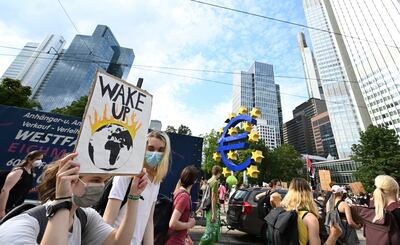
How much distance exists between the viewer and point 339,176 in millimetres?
74312

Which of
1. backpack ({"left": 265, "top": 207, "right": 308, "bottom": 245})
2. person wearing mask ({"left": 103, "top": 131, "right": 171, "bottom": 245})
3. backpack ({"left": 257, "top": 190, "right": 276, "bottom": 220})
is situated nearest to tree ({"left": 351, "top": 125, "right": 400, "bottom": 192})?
backpack ({"left": 257, "top": 190, "right": 276, "bottom": 220})

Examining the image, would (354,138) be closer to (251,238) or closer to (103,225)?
(251,238)

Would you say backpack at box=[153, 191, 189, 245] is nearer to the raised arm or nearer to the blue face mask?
the blue face mask

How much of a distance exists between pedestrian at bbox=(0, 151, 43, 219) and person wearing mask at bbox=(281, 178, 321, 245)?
169 inches

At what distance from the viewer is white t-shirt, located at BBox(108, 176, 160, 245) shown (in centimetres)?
166

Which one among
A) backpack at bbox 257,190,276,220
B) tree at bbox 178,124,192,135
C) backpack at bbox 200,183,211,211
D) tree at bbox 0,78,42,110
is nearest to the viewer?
backpack at bbox 200,183,211,211

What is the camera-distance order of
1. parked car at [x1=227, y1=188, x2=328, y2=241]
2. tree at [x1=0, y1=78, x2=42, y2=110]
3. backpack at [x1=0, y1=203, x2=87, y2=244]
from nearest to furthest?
backpack at [x1=0, y1=203, x2=87, y2=244] → parked car at [x1=227, y1=188, x2=328, y2=241] → tree at [x1=0, y1=78, x2=42, y2=110]

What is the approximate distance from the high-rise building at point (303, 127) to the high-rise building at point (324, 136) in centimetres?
925

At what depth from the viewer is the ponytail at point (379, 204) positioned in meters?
2.73

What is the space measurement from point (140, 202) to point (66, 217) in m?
0.95

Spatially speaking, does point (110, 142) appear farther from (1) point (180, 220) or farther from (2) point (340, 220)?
(2) point (340, 220)

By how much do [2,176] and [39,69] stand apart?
84970mm

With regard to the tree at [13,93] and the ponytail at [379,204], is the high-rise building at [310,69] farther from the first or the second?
the ponytail at [379,204]

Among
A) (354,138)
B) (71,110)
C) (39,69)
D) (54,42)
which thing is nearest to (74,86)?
(39,69)
